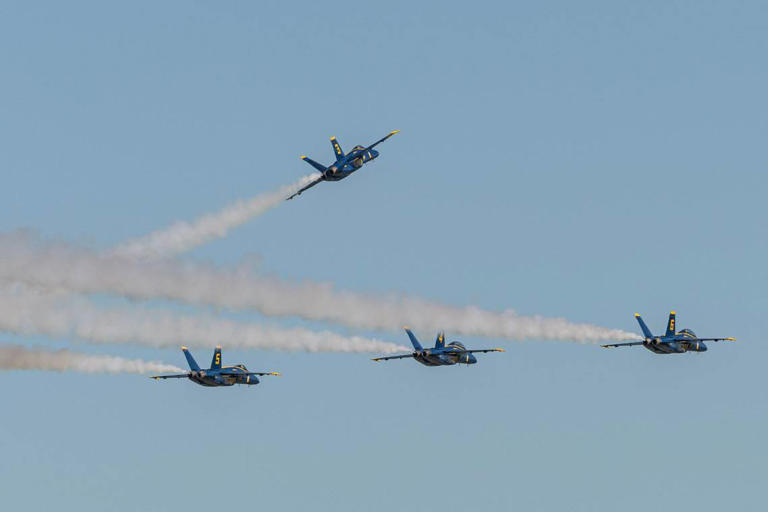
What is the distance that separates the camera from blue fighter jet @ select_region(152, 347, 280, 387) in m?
138

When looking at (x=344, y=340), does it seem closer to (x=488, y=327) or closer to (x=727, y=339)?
(x=488, y=327)

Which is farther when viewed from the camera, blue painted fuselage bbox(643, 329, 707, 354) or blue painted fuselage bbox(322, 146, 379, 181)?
blue painted fuselage bbox(643, 329, 707, 354)

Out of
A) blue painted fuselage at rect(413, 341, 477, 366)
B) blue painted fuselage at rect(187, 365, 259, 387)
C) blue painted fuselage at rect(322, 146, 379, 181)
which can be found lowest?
blue painted fuselage at rect(187, 365, 259, 387)

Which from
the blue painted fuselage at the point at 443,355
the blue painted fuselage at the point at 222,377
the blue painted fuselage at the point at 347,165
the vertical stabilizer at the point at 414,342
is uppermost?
the blue painted fuselage at the point at 347,165

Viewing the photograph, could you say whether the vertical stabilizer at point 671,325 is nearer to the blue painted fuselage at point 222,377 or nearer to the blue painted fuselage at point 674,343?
the blue painted fuselage at point 674,343

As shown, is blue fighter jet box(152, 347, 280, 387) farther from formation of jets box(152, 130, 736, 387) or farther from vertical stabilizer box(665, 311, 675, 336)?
vertical stabilizer box(665, 311, 675, 336)

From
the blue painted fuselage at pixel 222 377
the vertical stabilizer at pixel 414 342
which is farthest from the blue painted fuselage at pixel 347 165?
the blue painted fuselage at pixel 222 377

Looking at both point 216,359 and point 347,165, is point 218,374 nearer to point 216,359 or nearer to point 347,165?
point 216,359

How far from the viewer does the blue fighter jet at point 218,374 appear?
137875 mm

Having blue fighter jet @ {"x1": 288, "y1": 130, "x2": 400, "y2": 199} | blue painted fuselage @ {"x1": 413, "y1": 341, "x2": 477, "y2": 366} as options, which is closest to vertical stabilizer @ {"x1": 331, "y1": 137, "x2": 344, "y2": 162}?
blue fighter jet @ {"x1": 288, "y1": 130, "x2": 400, "y2": 199}

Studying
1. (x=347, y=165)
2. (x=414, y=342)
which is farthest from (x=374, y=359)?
(x=347, y=165)

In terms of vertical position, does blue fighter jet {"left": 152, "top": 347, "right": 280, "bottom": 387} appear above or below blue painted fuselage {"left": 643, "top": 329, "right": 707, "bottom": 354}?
below

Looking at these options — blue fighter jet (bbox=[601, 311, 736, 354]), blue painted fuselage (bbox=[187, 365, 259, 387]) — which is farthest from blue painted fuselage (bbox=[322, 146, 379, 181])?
blue fighter jet (bbox=[601, 311, 736, 354])

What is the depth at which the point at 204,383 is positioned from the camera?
139250 millimetres
